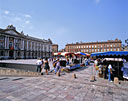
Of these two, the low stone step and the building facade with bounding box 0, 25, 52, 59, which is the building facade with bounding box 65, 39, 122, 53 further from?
the low stone step

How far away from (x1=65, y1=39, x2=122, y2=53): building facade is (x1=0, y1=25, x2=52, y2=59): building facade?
29425 millimetres

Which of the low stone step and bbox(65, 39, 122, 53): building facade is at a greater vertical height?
bbox(65, 39, 122, 53): building facade

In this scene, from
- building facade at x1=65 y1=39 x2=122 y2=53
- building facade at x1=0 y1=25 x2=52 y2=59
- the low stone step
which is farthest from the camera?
building facade at x1=65 y1=39 x2=122 y2=53

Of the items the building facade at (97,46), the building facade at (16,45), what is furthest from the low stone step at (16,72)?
the building facade at (97,46)

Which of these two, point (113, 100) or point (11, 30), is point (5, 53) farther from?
point (113, 100)

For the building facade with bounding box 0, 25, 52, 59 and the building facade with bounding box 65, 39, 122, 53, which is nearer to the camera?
the building facade with bounding box 0, 25, 52, 59

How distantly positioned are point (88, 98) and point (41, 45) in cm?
6657

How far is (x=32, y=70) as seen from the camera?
974 centimetres

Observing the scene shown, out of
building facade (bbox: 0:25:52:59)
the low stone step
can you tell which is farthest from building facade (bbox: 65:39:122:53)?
the low stone step

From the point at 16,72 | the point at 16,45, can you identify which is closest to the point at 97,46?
the point at 16,45

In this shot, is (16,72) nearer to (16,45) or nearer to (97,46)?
(16,45)

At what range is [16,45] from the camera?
48.3 metres

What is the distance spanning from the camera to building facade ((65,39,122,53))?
2413 inches

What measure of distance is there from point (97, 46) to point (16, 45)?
57.2 meters
